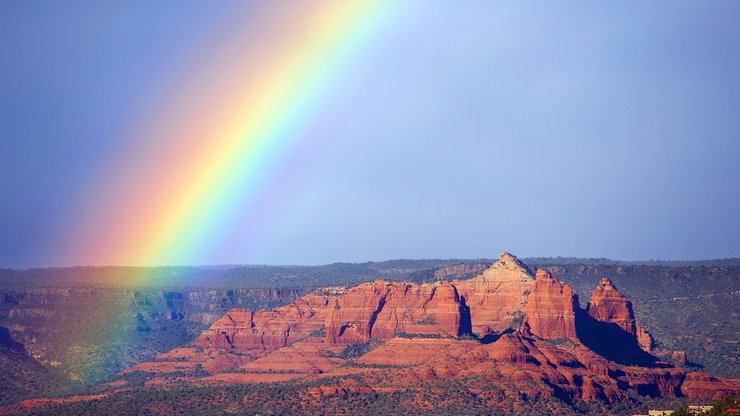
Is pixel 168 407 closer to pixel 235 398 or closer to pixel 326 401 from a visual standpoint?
pixel 235 398

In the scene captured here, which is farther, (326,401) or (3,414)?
(3,414)

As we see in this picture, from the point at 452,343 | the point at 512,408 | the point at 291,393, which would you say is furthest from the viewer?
the point at 452,343

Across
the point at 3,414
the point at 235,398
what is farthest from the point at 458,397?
the point at 3,414

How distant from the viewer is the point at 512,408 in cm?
16725

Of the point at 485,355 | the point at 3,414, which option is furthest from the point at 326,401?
the point at 3,414

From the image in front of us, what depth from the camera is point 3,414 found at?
19775 centimetres

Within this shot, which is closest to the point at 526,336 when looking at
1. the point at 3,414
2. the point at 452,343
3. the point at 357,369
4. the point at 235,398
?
the point at 452,343

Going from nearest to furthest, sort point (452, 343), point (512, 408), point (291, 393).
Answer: point (512, 408), point (291, 393), point (452, 343)

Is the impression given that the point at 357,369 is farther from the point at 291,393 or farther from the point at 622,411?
the point at 622,411

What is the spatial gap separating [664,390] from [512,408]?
26308mm

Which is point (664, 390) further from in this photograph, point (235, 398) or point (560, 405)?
point (235, 398)

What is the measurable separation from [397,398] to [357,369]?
22.7m

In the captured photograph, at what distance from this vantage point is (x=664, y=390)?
18412 cm

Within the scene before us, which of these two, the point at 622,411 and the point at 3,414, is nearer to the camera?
the point at 622,411
